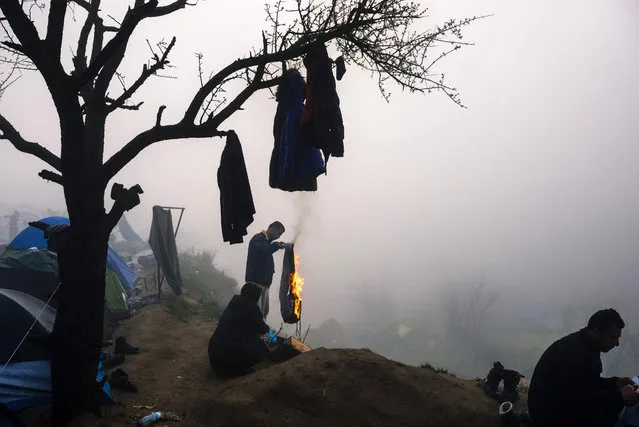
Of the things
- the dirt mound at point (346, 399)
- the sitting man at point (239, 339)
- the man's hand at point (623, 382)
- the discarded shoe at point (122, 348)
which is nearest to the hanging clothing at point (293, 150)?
the dirt mound at point (346, 399)

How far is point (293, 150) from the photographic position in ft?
13.3

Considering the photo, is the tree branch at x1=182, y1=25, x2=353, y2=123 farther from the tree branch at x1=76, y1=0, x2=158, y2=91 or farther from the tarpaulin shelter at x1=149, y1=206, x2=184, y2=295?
the tarpaulin shelter at x1=149, y1=206, x2=184, y2=295

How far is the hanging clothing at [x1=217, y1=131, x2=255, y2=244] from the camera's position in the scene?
4.25 m

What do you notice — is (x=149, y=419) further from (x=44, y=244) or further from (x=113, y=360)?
(x=44, y=244)

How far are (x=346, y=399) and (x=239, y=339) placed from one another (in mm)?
2337

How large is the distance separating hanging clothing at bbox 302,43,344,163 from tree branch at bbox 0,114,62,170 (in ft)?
9.92

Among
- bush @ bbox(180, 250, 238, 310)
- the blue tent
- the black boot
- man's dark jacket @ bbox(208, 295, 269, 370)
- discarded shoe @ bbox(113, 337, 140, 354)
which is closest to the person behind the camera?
man's dark jacket @ bbox(208, 295, 269, 370)

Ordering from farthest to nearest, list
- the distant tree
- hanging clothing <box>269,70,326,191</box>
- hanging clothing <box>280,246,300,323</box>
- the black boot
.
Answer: the distant tree → hanging clothing <box>280,246,300,323</box> → the black boot → hanging clothing <box>269,70,326,191</box>

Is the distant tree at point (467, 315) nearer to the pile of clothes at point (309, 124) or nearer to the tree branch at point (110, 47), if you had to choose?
the pile of clothes at point (309, 124)

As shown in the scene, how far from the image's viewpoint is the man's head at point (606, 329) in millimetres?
4086

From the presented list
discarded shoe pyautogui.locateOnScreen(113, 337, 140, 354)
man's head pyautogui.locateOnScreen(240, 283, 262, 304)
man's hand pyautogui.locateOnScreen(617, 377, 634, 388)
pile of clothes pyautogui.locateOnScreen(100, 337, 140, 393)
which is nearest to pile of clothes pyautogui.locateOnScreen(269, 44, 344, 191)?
man's head pyautogui.locateOnScreen(240, 283, 262, 304)

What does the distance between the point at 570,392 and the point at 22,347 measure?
6.28 m

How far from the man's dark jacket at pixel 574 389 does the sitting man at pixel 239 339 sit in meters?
4.28

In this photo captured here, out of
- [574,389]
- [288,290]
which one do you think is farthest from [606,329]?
[288,290]
